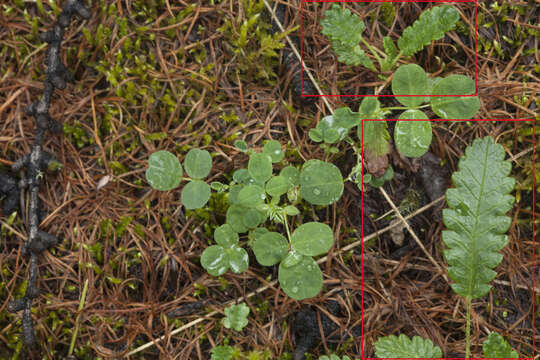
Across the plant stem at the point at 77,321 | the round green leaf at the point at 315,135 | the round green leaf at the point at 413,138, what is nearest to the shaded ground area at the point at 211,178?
the plant stem at the point at 77,321

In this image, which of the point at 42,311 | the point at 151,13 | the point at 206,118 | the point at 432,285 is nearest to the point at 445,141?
the point at 432,285

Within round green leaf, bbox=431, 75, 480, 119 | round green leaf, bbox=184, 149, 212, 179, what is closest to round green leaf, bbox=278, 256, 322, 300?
round green leaf, bbox=184, 149, 212, 179

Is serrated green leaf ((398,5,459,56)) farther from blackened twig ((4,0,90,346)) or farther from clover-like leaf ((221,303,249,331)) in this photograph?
blackened twig ((4,0,90,346))

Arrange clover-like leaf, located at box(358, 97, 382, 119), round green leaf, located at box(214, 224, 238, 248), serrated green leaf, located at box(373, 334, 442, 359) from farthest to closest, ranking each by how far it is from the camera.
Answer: clover-like leaf, located at box(358, 97, 382, 119) < round green leaf, located at box(214, 224, 238, 248) < serrated green leaf, located at box(373, 334, 442, 359)

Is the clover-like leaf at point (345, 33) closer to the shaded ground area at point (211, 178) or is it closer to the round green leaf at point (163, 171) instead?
the shaded ground area at point (211, 178)

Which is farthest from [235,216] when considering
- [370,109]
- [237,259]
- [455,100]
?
[455,100]

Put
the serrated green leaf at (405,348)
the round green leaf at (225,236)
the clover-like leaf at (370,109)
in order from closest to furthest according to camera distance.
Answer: the serrated green leaf at (405,348) → the round green leaf at (225,236) → the clover-like leaf at (370,109)
